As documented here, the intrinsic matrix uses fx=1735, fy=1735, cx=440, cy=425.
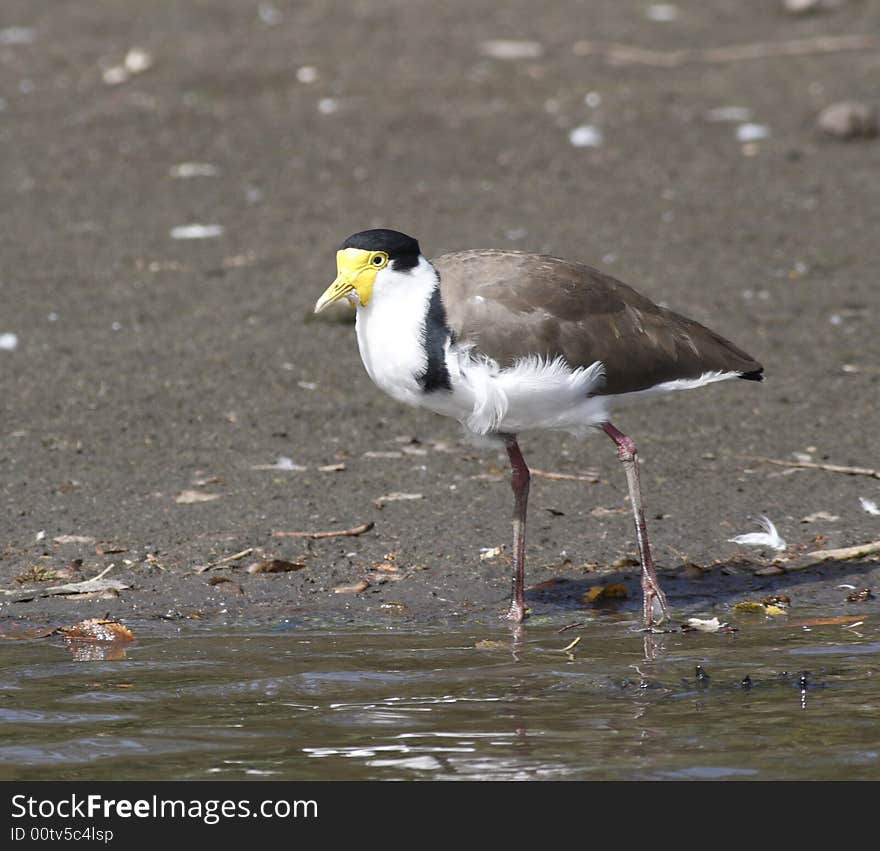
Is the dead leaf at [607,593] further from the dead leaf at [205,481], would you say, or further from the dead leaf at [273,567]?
the dead leaf at [205,481]

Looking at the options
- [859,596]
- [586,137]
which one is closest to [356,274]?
[859,596]

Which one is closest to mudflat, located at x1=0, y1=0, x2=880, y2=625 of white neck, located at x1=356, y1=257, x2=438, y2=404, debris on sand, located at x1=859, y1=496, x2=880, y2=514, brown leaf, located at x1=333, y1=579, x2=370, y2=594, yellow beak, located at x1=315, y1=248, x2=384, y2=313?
brown leaf, located at x1=333, y1=579, x2=370, y2=594

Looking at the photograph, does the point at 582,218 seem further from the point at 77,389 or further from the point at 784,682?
the point at 784,682

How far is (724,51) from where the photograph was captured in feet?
51.3

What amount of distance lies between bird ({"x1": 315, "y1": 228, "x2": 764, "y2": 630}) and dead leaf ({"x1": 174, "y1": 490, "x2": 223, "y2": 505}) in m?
1.74

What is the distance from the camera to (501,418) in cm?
666

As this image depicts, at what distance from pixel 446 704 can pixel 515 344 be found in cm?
148

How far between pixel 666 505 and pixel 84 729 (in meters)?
3.37

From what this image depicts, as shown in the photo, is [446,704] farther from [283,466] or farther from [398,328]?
[283,466]

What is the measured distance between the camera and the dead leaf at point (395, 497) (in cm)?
818

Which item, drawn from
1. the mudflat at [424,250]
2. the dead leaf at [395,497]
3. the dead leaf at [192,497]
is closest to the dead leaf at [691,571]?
the mudflat at [424,250]

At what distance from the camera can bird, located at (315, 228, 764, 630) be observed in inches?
257

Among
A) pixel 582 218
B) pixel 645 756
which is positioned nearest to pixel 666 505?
pixel 645 756
